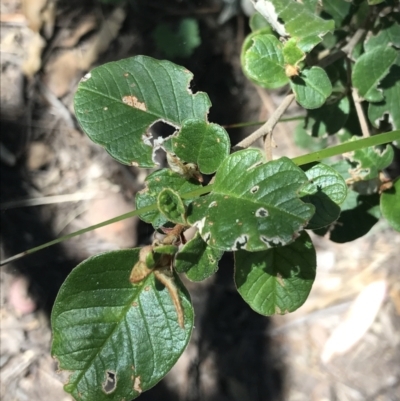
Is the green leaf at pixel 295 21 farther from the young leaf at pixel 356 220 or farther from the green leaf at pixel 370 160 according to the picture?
the young leaf at pixel 356 220

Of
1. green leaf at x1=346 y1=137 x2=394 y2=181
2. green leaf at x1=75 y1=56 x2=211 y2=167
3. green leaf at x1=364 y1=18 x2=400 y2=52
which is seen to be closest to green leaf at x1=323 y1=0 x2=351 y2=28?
green leaf at x1=364 y1=18 x2=400 y2=52

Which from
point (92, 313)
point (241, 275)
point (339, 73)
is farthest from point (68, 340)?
point (339, 73)

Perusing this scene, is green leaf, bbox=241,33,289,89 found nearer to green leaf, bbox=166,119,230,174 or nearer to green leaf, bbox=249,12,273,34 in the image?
green leaf, bbox=166,119,230,174

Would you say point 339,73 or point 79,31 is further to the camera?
point 79,31

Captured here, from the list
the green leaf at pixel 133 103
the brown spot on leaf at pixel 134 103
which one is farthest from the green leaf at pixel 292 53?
the brown spot on leaf at pixel 134 103

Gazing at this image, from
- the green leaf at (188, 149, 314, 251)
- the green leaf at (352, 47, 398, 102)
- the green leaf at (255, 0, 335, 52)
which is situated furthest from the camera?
the green leaf at (352, 47, 398, 102)

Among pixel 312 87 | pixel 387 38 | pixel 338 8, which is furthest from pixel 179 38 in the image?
pixel 312 87

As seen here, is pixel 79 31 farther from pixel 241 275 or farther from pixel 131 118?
pixel 241 275
